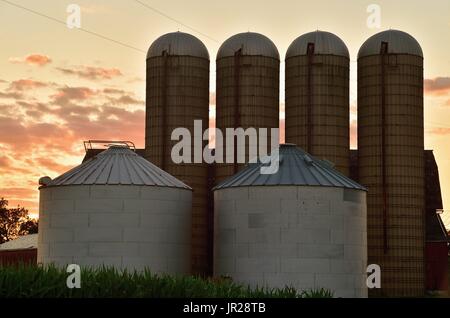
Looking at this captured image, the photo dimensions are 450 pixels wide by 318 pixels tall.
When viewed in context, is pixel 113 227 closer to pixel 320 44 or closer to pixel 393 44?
pixel 320 44

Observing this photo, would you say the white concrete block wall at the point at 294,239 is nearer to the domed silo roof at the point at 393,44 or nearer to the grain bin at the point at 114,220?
the grain bin at the point at 114,220

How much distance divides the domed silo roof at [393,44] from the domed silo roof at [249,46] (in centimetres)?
624

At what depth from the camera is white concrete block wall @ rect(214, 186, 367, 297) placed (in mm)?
38906

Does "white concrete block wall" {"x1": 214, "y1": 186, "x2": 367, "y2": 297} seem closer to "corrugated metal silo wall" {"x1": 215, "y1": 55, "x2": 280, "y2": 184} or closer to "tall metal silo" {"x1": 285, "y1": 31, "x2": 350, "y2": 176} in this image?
"tall metal silo" {"x1": 285, "y1": 31, "x2": 350, "y2": 176}

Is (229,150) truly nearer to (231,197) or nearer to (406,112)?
(406,112)

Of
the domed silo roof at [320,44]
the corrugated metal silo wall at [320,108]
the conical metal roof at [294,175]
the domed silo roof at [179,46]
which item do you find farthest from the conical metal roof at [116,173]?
Answer: the domed silo roof at [320,44]

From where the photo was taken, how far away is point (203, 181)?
189 feet

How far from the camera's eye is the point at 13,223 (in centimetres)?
11375

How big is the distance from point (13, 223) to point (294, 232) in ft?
267

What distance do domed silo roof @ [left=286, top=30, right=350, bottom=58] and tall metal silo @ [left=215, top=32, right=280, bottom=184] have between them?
155 cm

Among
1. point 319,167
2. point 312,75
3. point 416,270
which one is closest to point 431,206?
point 416,270

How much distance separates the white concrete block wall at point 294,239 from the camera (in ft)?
128

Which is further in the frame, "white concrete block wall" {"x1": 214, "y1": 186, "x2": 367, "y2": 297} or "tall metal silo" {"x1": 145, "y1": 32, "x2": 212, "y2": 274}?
"tall metal silo" {"x1": 145, "y1": 32, "x2": 212, "y2": 274}

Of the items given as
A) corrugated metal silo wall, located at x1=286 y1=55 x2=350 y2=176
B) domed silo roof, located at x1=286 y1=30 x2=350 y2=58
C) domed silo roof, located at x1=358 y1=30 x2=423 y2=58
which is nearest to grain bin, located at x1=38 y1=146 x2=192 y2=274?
corrugated metal silo wall, located at x1=286 y1=55 x2=350 y2=176
